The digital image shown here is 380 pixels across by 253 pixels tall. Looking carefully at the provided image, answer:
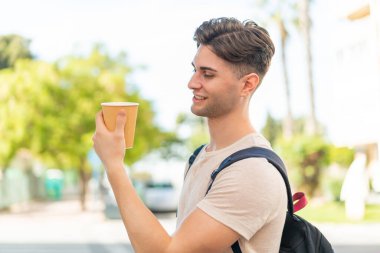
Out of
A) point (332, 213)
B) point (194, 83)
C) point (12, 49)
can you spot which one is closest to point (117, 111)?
point (194, 83)

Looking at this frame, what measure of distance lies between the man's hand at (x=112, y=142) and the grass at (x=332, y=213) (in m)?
23.0

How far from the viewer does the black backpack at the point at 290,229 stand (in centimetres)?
207

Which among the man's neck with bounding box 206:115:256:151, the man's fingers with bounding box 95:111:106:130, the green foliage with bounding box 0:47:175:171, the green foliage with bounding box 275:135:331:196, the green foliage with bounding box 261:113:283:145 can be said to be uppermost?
the man's fingers with bounding box 95:111:106:130

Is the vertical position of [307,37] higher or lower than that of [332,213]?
higher

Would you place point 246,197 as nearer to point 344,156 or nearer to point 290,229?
point 290,229

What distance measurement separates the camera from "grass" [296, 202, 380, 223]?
2489cm

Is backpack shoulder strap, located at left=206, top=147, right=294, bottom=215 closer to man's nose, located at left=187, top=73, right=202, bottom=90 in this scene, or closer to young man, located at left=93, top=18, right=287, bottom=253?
young man, located at left=93, top=18, right=287, bottom=253

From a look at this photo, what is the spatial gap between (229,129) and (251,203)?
0.92 ft

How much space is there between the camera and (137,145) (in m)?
37.2

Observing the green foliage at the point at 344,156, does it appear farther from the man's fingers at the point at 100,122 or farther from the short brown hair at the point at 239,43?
the man's fingers at the point at 100,122

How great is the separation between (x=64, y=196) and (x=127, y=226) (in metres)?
52.7

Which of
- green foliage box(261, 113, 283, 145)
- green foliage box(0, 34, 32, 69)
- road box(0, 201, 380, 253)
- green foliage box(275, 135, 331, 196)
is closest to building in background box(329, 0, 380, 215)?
green foliage box(275, 135, 331, 196)

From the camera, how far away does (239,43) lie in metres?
2.13

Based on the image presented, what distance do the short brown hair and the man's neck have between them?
13 cm
